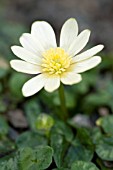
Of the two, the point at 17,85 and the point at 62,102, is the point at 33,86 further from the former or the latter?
the point at 17,85

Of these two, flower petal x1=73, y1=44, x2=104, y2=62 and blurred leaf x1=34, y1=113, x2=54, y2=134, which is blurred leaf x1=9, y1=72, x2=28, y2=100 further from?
flower petal x1=73, y1=44, x2=104, y2=62

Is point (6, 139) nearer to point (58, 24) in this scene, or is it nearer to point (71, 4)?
point (58, 24)

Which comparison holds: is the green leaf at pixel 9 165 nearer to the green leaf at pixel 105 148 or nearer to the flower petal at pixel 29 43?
the green leaf at pixel 105 148

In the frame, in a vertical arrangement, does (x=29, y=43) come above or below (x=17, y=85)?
above

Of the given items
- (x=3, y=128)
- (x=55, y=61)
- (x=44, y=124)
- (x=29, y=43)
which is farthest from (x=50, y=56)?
(x=3, y=128)

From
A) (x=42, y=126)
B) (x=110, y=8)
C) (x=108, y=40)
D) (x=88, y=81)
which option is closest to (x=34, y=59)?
(x=42, y=126)

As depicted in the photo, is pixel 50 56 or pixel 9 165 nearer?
pixel 9 165
